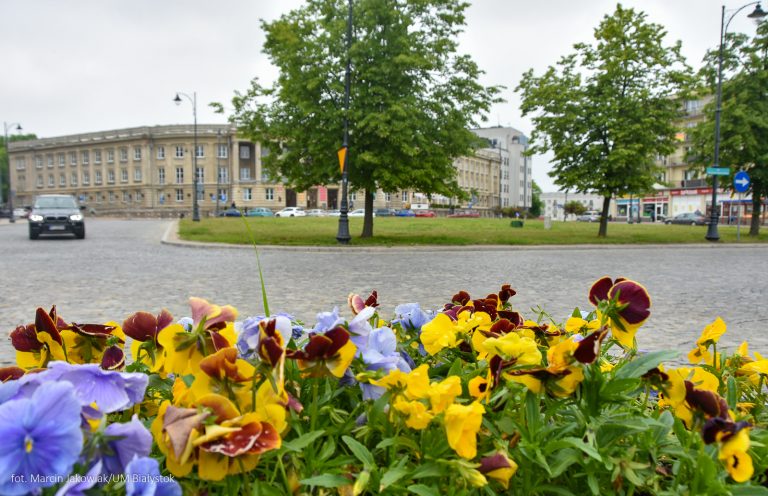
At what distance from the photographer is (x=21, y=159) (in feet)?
367

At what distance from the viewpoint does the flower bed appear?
2.76 feet

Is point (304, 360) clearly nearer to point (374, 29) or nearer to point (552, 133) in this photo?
point (374, 29)

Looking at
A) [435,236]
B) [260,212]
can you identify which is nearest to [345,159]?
[435,236]

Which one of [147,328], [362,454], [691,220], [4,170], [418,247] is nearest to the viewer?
[362,454]

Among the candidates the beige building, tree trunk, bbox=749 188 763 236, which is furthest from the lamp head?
the beige building

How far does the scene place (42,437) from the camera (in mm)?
747

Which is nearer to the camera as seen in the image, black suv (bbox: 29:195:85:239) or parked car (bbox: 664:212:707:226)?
black suv (bbox: 29:195:85:239)

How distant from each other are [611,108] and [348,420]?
83.7 ft

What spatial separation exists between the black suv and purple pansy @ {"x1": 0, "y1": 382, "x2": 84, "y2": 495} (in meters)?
23.9

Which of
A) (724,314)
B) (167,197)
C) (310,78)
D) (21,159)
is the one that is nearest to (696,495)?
(724,314)

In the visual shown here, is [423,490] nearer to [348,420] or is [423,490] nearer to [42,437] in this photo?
[348,420]

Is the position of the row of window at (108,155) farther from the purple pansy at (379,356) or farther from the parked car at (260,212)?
the purple pansy at (379,356)

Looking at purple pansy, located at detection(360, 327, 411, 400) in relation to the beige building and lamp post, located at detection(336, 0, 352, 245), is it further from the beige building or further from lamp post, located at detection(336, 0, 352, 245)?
the beige building

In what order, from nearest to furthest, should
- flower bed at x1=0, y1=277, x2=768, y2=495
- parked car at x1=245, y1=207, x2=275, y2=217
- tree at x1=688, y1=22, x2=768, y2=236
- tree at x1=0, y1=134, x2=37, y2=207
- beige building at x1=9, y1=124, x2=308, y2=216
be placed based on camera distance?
flower bed at x1=0, y1=277, x2=768, y2=495 < tree at x1=688, y1=22, x2=768, y2=236 < parked car at x1=245, y1=207, x2=275, y2=217 < beige building at x1=9, y1=124, x2=308, y2=216 < tree at x1=0, y1=134, x2=37, y2=207
